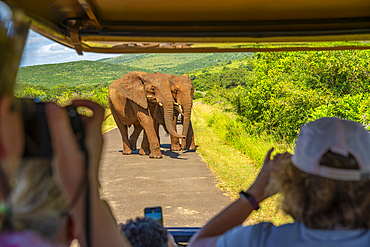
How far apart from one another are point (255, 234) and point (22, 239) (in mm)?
750

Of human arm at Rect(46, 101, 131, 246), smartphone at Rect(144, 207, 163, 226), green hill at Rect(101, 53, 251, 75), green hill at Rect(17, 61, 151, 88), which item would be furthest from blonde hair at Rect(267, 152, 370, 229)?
green hill at Rect(101, 53, 251, 75)

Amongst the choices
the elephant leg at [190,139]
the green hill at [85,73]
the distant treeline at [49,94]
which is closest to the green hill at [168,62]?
the green hill at [85,73]

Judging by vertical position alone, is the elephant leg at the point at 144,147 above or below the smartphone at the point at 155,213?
below

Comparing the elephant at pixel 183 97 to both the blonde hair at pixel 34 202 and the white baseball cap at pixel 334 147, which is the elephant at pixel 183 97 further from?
the blonde hair at pixel 34 202

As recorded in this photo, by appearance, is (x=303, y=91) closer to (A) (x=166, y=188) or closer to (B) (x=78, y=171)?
(A) (x=166, y=188)

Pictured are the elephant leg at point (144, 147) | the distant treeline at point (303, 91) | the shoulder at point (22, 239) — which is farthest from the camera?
the elephant leg at point (144, 147)

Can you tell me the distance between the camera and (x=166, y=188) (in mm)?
6367

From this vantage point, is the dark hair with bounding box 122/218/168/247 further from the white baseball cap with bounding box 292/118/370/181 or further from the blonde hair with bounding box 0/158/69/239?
the white baseball cap with bounding box 292/118/370/181

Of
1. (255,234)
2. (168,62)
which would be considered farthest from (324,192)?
(168,62)

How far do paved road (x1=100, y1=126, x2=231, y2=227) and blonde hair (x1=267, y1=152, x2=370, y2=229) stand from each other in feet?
11.6

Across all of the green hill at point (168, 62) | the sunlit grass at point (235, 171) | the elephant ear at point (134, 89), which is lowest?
the sunlit grass at point (235, 171)

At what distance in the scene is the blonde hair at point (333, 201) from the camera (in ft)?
3.18

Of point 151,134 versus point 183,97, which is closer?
point 151,134

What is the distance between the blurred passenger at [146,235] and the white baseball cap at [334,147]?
55cm
